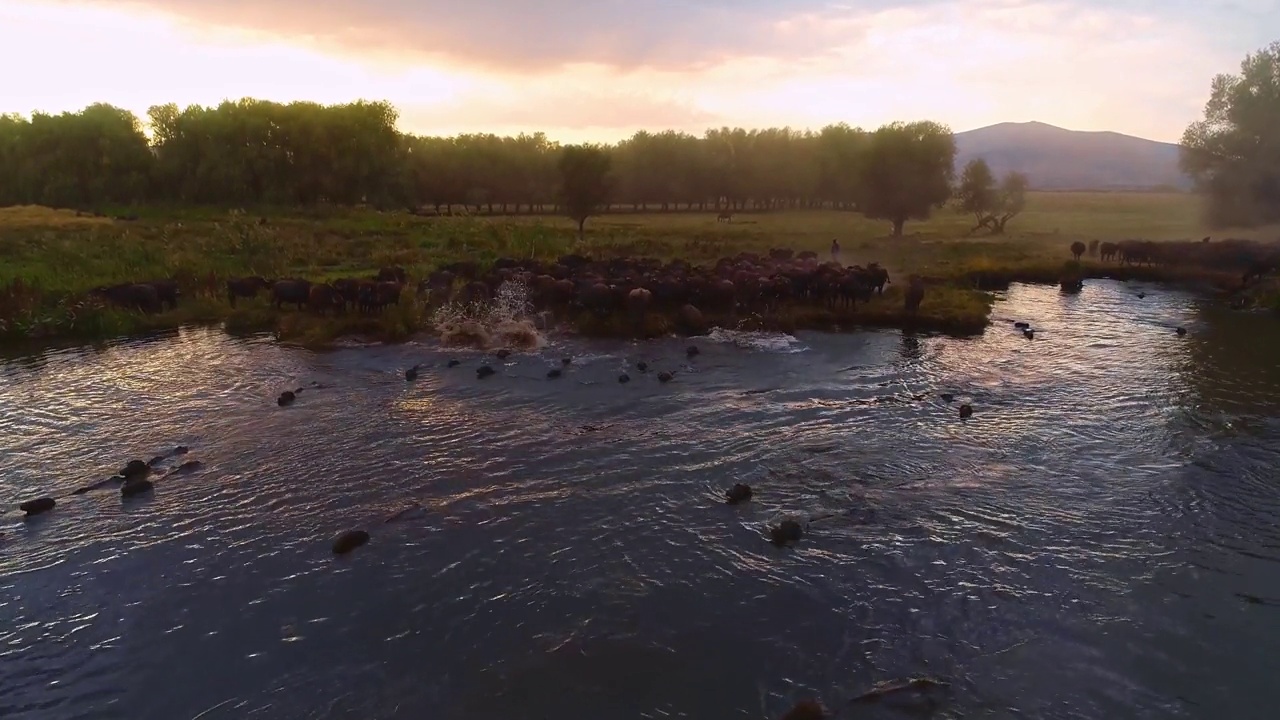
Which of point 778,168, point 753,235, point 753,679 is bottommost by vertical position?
point 753,679

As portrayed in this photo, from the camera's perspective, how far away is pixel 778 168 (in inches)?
3177

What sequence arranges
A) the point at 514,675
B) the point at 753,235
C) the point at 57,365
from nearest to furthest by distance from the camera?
1. the point at 514,675
2. the point at 57,365
3. the point at 753,235

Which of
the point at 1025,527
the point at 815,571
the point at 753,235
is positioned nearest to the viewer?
the point at 815,571

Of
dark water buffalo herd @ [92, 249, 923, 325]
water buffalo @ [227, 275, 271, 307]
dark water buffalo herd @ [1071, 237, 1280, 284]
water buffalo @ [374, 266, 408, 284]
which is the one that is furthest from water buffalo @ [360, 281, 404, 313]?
dark water buffalo herd @ [1071, 237, 1280, 284]

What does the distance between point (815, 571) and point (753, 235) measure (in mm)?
41844

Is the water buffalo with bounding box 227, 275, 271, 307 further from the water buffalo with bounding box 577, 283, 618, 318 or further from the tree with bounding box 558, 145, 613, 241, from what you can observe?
the tree with bounding box 558, 145, 613, 241

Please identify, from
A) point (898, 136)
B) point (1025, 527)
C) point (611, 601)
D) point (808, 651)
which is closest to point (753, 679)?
point (808, 651)

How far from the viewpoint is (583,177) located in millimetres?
45812

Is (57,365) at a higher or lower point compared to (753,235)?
lower

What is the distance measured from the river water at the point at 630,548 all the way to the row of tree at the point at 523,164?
109 feet

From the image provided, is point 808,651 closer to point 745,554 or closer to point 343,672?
point 745,554

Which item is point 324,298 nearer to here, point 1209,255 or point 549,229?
point 549,229

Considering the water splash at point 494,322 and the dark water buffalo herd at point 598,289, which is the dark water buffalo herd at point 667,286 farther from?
the water splash at point 494,322

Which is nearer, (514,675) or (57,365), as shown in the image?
(514,675)
